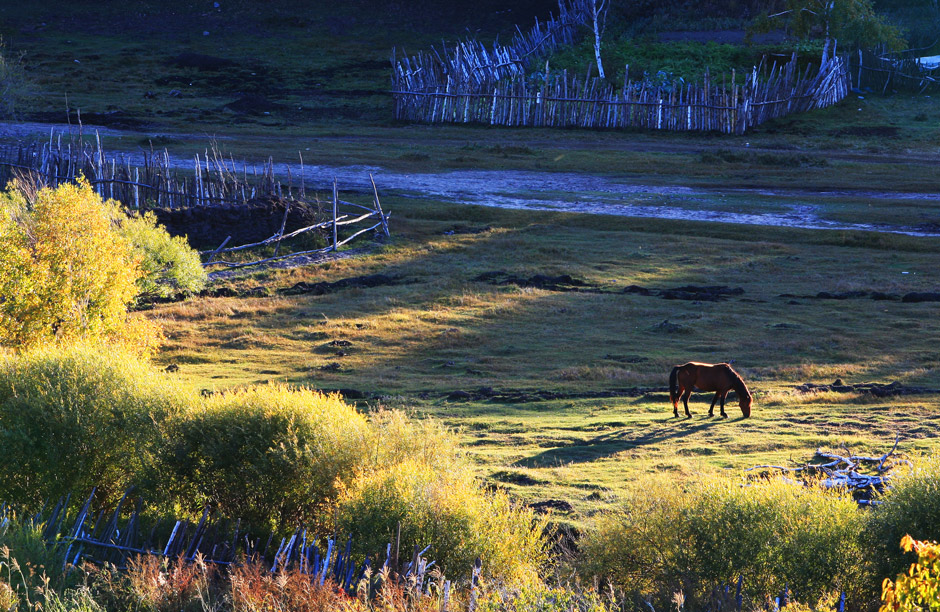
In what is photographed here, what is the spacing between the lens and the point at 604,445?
14.0m

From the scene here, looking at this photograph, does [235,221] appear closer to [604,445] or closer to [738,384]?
[604,445]

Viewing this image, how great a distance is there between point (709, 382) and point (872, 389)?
3547 millimetres

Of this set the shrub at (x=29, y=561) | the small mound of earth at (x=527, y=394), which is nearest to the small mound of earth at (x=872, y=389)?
the small mound of earth at (x=527, y=394)

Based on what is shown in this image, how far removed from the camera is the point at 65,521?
11.9m

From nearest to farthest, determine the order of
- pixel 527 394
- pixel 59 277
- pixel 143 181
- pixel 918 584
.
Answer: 1. pixel 918 584
2. pixel 59 277
3. pixel 527 394
4. pixel 143 181

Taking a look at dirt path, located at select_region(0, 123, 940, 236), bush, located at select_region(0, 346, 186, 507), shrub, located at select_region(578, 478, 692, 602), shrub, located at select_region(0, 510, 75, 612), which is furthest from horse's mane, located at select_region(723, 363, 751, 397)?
dirt path, located at select_region(0, 123, 940, 236)

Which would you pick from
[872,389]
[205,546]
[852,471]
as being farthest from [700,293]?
[205,546]

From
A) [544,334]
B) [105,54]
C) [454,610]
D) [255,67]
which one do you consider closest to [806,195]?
[544,334]

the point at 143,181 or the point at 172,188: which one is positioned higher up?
the point at 143,181

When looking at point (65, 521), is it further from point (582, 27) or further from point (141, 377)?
point (582, 27)

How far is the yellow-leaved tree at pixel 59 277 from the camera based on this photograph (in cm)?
1634

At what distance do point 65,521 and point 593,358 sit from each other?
430 inches

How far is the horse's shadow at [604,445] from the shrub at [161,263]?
1428 centimetres

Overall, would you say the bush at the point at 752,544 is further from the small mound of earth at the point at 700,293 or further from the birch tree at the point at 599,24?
the birch tree at the point at 599,24
